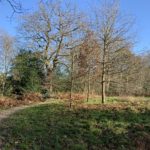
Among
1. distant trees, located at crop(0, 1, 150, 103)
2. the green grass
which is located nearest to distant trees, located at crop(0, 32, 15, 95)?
distant trees, located at crop(0, 1, 150, 103)

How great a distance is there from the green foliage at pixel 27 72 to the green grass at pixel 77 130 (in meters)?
13.2

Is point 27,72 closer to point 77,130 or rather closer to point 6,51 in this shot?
point 6,51

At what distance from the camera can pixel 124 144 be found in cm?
1248

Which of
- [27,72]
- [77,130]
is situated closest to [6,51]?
[27,72]

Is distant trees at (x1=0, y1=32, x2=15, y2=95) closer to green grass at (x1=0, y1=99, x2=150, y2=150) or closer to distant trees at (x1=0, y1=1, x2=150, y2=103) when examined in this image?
distant trees at (x1=0, y1=1, x2=150, y2=103)

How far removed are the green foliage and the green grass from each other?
13.2 metres

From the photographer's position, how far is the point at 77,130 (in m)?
13.5

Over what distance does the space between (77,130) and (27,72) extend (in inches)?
724

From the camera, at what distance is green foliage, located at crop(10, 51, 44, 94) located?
30141 millimetres

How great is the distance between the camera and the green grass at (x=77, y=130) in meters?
11.9

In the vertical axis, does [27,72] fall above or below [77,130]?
above

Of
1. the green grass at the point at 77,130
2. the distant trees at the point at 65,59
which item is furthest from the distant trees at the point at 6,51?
the green grass at the point at 77,130

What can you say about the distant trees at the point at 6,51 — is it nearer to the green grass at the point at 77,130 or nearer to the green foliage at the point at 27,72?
the green foliage at the point at 27,72

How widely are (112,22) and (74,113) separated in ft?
26.4
